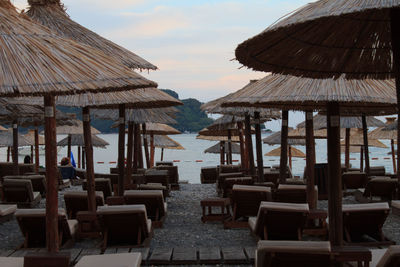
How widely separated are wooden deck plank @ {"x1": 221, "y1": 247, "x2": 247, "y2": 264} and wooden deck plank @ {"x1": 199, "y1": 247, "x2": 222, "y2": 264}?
0.20 ft

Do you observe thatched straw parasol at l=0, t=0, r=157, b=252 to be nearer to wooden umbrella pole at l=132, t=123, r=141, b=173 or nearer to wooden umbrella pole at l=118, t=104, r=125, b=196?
wooden umbrella pole at l=118, t=104, r=125, b=196

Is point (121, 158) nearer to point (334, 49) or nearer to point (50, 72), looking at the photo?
point (50, 72)

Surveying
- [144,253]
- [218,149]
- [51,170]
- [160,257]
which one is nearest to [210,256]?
[160,257]

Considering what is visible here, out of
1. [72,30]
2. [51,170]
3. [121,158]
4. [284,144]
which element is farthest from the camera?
[284,144]

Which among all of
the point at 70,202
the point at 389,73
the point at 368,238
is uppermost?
the point at 389,73

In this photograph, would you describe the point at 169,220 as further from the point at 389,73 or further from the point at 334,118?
the point at 389,73

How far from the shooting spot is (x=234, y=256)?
5250mm

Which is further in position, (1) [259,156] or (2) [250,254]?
(1) [259,156]

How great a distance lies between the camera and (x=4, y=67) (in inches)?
155

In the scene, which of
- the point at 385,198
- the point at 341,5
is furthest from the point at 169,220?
the point at 341,5

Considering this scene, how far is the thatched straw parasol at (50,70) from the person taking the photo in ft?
12.6

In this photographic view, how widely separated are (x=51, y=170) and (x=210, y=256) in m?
1.87

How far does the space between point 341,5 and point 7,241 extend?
18.9ft

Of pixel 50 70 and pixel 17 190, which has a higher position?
pixel 50 70
